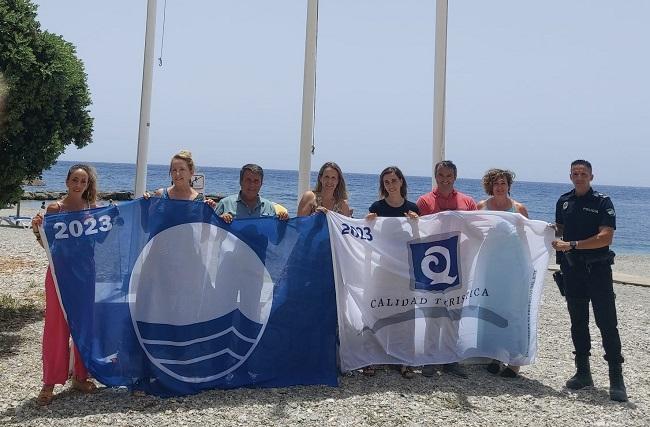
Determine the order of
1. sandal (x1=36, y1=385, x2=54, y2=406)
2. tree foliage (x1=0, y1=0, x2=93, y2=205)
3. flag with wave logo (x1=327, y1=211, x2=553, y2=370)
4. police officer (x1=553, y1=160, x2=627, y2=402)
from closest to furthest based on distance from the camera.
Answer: sandal (x1=36, y1=385, x2=54, y2=406), police officer (x1=553, y1=160, x2=627, y2=402), flag with wave logo (x1=327, y1=211, x2=553, y2=370), tree foliage (x1=0, y1=0, x2=93, y2=205)

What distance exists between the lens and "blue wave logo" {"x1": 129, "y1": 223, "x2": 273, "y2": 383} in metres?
5.70

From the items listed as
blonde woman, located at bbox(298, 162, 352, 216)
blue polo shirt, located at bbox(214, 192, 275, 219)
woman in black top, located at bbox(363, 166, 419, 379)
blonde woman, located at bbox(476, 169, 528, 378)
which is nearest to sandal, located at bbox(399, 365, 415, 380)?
woman in black top, located at bbox(363, 166, 419, 379)

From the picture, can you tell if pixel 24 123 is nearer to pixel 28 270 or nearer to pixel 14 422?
pixel 14 422

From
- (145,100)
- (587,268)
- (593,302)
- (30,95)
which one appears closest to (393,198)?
(587,268)

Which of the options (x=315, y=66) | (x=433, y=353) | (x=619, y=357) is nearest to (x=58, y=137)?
(x=315, y=66)

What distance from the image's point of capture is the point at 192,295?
582cm

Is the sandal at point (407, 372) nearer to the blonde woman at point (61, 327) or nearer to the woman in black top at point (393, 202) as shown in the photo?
the woman in black top at point (393, 202)

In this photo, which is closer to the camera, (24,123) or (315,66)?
(24,123)

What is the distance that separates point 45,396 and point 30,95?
11.6ft

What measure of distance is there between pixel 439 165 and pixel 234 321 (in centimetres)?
266

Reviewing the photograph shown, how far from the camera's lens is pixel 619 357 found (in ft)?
20.3

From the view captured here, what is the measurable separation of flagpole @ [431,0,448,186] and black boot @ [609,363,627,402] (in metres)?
3.23

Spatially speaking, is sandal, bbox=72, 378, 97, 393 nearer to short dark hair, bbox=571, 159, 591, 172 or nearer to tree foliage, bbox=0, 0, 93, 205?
tree foliage, bbox=0, 0, 93, 205

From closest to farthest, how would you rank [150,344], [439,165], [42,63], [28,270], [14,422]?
[14,422], [150,344], [439,165], [42,63], [28,270]
